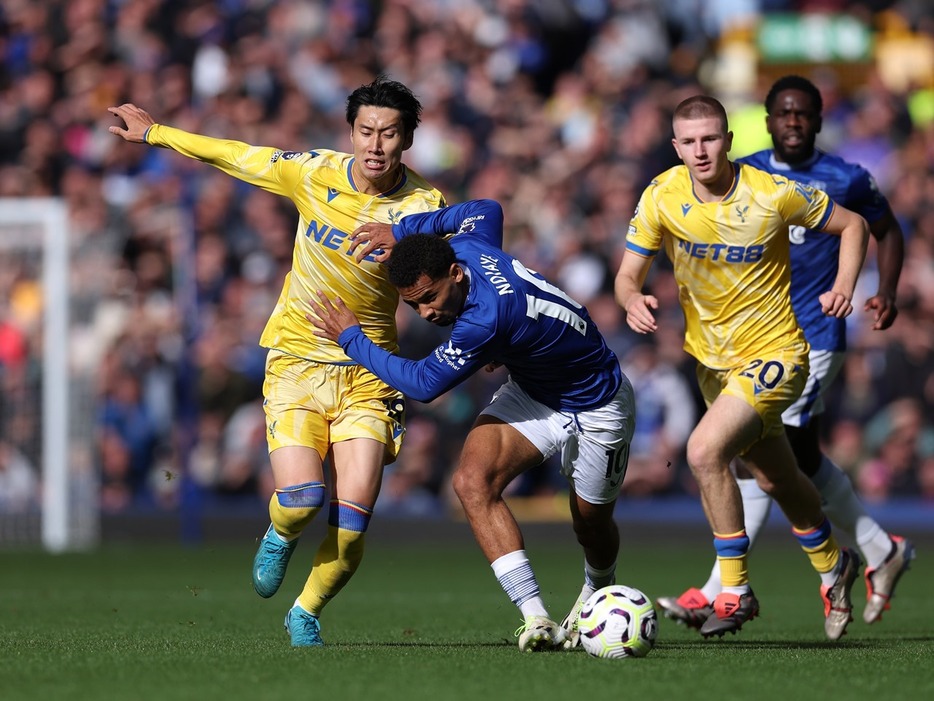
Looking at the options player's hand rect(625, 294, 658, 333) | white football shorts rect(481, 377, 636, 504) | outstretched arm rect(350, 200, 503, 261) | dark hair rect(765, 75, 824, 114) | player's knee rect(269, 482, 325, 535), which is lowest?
player's knee rect(269, 482, 325, 535)

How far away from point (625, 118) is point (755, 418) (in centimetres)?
1125

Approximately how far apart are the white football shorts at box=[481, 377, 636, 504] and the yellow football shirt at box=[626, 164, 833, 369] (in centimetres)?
85

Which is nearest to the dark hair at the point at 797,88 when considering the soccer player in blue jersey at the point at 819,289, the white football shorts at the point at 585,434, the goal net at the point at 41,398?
the soccer player in blue jersey at the point at 819,289

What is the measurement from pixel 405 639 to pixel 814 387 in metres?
2.79

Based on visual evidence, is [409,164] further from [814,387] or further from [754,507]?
[814,387]

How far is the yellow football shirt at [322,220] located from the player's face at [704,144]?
49.2 inches

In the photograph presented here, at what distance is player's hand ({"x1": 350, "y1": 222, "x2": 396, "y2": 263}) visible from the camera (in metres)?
7.64

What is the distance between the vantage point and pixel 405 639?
27.0ft

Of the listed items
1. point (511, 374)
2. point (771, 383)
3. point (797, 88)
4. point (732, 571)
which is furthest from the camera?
point (797, 88)

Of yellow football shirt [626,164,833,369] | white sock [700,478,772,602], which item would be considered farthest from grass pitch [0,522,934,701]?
yellow football shirt [626,164,833,369]

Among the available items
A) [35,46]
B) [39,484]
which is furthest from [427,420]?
[35,46]

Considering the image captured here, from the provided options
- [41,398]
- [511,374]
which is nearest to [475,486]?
[511,374]

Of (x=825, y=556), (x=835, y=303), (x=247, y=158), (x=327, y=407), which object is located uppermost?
(x=247, y=158)

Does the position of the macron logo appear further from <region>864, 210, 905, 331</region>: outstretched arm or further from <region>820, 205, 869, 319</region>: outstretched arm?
<region>864, 210, 905, 331</region>: outstretched arm
